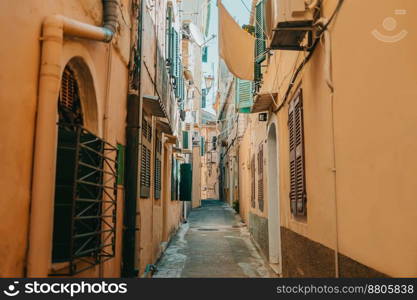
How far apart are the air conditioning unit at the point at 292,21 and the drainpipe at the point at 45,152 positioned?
225 cm

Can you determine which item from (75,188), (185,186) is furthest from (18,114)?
(185,186)

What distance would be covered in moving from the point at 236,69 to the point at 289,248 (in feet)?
11.7

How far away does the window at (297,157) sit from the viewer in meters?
5.81

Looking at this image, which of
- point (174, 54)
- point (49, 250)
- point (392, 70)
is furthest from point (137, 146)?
point (174, 54)

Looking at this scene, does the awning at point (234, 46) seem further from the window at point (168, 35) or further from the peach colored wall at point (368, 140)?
the window at point (168, 35)

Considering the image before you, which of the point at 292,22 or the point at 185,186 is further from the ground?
the point at 292,22

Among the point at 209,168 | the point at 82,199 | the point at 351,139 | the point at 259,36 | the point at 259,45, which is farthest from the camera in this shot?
the point at 209,168

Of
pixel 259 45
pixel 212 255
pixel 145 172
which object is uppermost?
pixel 259 45

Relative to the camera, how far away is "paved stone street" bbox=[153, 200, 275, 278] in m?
9.47

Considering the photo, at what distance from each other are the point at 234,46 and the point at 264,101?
139 cm

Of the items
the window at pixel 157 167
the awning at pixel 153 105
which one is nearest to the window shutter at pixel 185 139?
the window at pixel 157 167

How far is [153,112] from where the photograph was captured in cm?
847

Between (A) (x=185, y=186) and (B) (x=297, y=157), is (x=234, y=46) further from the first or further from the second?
(A) (x=185, y=186)

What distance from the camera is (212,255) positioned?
1168 centimetres
